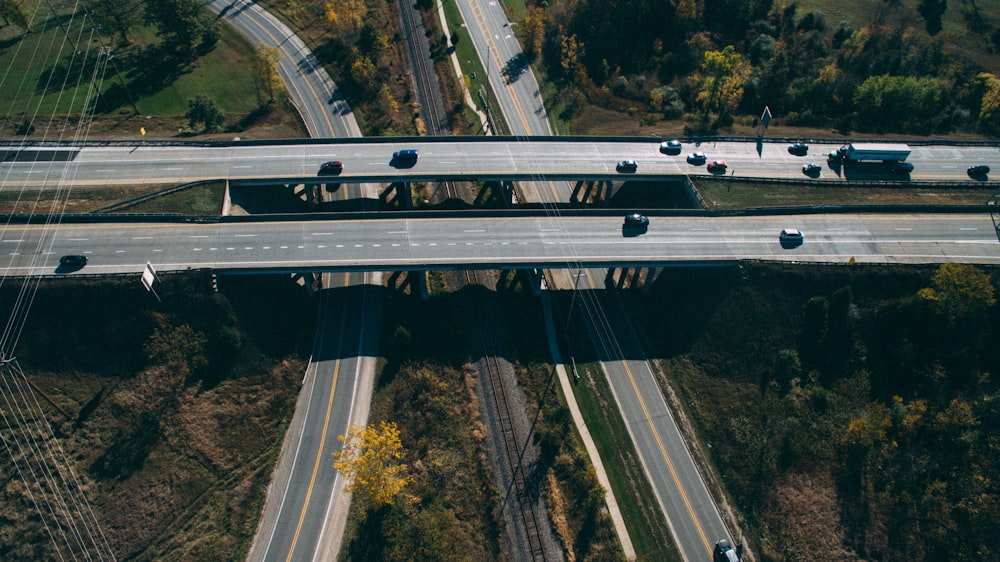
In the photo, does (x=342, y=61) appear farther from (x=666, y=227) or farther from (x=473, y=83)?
(x=666, y=227)

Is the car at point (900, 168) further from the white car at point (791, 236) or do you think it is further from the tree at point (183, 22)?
the tree at point (183, 22)

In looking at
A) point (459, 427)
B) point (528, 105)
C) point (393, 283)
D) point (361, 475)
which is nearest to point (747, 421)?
point (459, 427)

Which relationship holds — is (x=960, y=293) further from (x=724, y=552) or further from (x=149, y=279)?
(x=149, y=279)

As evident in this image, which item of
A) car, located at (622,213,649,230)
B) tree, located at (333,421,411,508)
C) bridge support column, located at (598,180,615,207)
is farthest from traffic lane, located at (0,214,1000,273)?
tree, located at (333,421,411,508)

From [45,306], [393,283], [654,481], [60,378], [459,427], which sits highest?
[45,306]

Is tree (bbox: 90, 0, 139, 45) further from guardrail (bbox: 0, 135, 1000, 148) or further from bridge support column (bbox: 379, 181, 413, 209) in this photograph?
bridge support column (bbox: 379, 181, 413, 209)

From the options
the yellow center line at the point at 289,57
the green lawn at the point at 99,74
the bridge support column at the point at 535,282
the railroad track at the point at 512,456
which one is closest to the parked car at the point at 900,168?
the bridge support column at the point at 535,282
